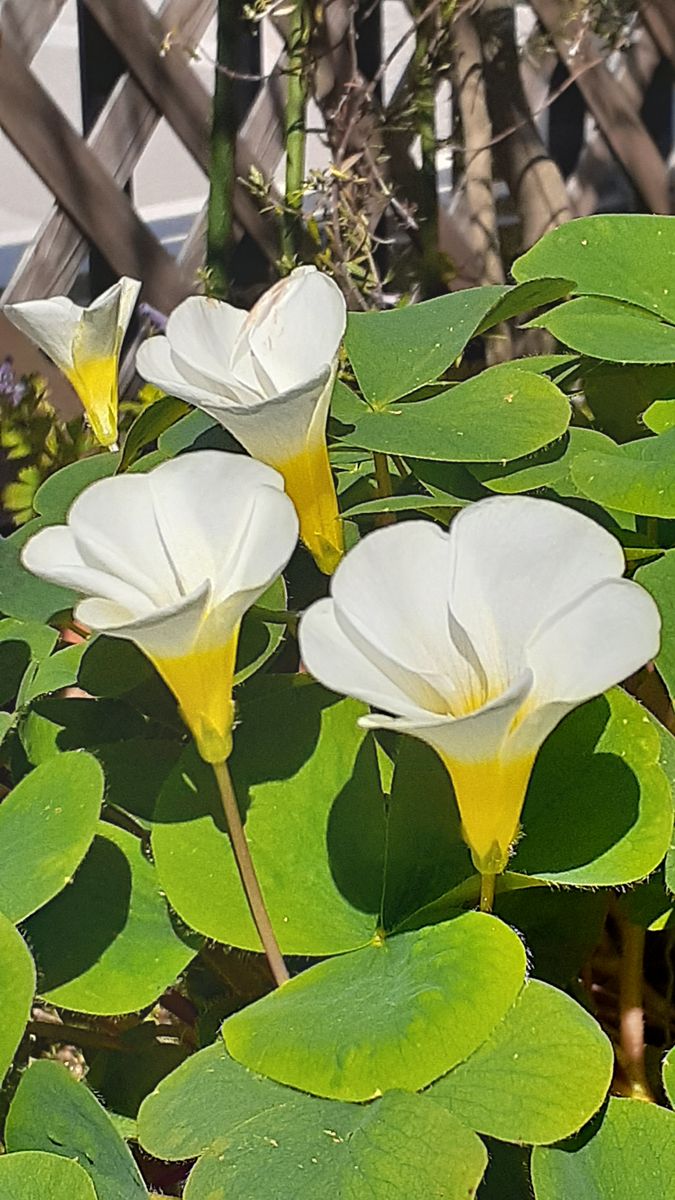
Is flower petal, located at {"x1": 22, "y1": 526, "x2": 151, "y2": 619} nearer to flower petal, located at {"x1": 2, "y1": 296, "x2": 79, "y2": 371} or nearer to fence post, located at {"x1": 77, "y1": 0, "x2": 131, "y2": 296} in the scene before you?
flower petal, located at {"x1": 2, "y1": 296, "x2": 79, "y2": 371}

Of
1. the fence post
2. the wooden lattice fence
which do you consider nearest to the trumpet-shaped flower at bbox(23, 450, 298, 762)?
the wooden lattice fence

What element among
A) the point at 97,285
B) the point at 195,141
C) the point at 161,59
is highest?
the point at 161,59

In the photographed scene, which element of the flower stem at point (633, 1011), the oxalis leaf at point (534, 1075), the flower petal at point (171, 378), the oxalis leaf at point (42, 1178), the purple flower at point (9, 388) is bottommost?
the purple flower at point (9, 388)

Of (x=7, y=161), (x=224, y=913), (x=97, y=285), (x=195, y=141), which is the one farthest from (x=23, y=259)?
(x=224, y=913)

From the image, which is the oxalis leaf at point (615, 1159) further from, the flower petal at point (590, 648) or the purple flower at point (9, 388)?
the purple flower at point (9, 388)

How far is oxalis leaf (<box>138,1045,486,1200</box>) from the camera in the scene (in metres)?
0.29

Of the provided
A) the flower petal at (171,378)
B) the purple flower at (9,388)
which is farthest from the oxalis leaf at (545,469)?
the purple flower at (9,388)

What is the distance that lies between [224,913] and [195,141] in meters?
1.39

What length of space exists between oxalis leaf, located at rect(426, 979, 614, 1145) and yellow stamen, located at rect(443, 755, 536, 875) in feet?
0.12

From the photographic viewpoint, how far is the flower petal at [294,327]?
39 cm

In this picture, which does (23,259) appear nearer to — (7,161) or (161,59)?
(161,59)

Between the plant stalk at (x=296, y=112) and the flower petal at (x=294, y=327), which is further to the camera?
the plant stalk at (x=296, y=112)

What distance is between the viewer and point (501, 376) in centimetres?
45

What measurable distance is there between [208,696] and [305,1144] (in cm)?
12
